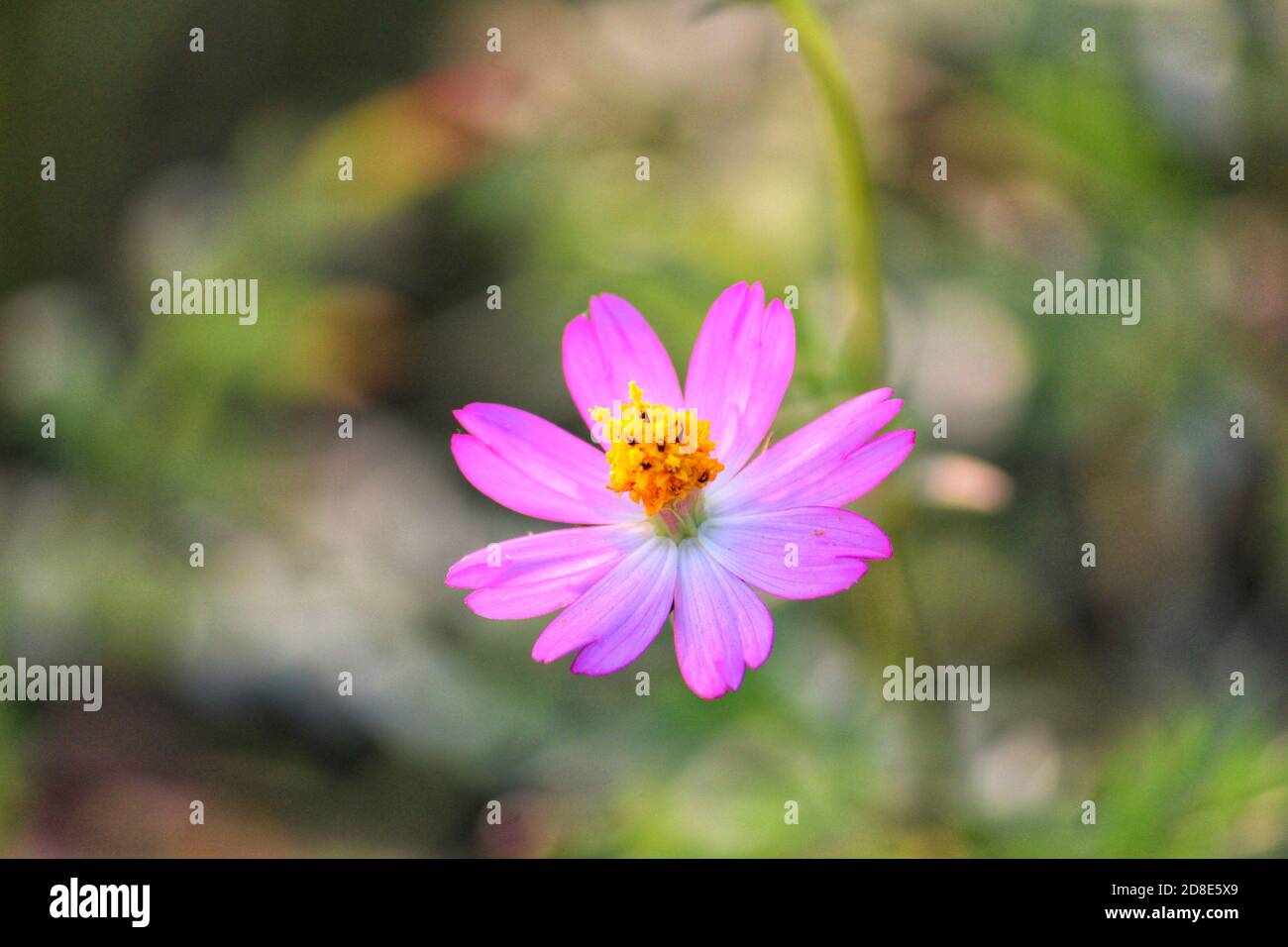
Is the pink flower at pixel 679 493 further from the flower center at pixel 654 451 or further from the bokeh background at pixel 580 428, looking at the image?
the bokeh background at pixel 580 428

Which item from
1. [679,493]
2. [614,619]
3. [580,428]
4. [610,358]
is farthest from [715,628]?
[580,428]

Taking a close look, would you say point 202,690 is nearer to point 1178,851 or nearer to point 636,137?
point 636,137

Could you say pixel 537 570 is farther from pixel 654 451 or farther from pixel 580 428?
pixel 580 428

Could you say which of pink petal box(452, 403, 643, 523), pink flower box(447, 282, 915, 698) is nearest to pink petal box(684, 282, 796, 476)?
pink flower box(447, 282, 915, 698)

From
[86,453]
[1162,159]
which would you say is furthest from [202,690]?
[1162,159]

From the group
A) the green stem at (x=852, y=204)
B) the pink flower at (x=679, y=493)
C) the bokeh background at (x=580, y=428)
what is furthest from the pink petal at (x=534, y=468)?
the bokeh background at (x=580, y=428)
